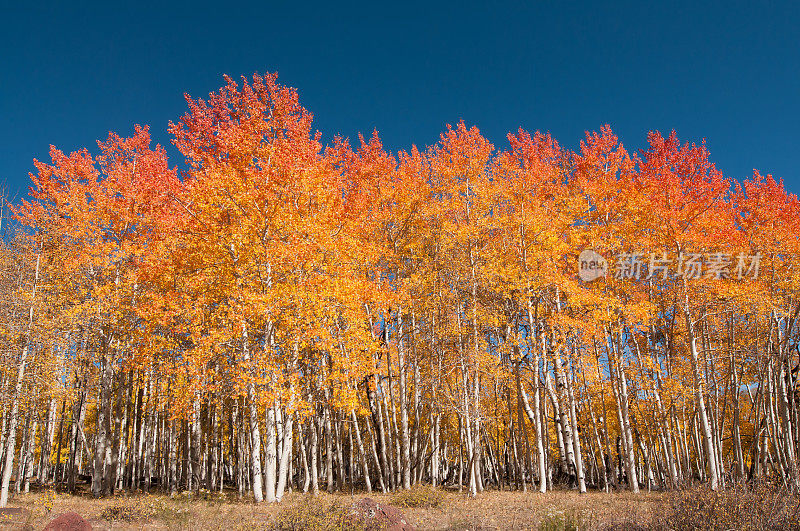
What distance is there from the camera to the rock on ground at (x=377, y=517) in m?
8.18

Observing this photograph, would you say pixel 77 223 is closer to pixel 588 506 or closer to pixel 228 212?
pixel 228 212

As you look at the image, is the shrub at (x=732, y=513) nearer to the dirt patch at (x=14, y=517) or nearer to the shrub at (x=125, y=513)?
the shrub at (x=125, y=513)

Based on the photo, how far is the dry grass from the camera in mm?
7348

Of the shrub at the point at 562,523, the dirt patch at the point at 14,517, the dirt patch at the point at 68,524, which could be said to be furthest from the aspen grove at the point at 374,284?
the shrub at the point at 562,523

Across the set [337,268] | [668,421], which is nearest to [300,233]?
[337,268]

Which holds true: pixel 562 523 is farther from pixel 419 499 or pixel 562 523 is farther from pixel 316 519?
pixel 419 499

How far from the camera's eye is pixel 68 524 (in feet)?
25.7

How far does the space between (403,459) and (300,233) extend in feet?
26.2

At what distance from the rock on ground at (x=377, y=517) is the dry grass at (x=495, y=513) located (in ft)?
1.35

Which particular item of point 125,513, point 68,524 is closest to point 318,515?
point 68,524

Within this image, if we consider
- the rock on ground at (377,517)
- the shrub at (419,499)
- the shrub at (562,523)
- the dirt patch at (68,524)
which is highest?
the dirt patch at (68,524)

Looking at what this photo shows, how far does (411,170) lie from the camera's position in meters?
19.3

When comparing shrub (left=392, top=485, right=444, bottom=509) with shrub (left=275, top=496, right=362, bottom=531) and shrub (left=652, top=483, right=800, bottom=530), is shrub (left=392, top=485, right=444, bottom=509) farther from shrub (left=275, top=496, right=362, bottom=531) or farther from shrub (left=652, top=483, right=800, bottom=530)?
shrub (left=652, top=483, right=800, bottom=530)

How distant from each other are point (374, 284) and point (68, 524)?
29.4 ft
